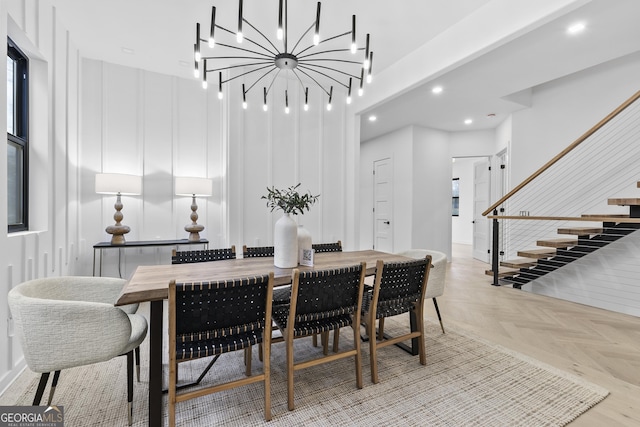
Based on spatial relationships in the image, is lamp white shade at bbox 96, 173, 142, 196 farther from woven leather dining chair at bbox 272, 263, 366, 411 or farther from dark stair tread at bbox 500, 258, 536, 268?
dark stair tread at bbox 500, 258, 536, 268

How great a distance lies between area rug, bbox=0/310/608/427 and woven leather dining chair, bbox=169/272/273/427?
0.90 ft

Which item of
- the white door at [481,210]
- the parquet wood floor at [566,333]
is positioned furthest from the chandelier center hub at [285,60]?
the white door at [481,210]

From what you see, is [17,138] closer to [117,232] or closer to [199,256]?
[117,232]

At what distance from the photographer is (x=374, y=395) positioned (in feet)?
6.40

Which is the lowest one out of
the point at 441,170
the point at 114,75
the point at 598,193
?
the point at 598,193

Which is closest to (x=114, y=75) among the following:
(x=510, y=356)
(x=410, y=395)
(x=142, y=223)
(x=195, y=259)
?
(x=142, y=223)

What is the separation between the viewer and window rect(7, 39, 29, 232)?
2416 mm

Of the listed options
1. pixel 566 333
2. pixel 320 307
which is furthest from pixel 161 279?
pixel 566 333

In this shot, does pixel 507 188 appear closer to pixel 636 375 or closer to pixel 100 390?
pixel 636 375

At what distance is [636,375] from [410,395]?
5.52 ft

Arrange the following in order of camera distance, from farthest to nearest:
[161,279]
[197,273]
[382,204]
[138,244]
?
[382,204], [138,244], [197,273], [161,279]

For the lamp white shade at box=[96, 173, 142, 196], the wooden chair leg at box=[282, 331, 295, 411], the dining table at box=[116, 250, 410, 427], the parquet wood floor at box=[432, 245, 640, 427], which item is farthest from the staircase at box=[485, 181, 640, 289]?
the lamp white shade at box=[96, 173, 142, 196]

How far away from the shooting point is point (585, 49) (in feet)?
11.2

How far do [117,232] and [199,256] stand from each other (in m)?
1.70
